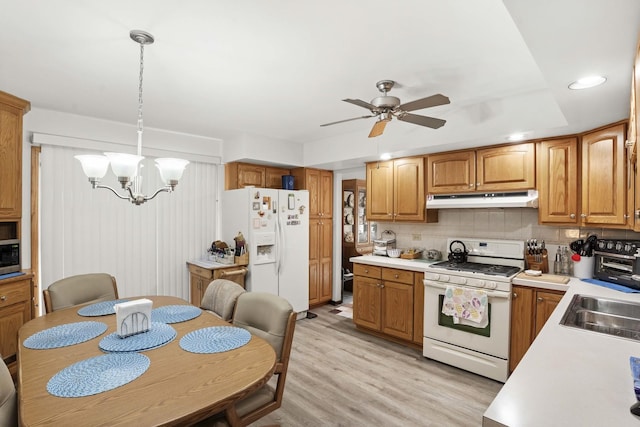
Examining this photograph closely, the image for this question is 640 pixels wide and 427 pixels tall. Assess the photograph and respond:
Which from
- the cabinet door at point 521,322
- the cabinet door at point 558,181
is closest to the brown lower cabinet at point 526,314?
the cabinet door at point 521,322

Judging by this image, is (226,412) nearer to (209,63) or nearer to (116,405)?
(116,405)

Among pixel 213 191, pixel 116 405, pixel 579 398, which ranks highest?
pixel 213 191

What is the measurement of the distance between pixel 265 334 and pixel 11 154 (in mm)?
2685

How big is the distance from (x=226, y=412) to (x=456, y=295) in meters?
2.25

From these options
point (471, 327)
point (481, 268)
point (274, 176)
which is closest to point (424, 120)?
point (481, 268)

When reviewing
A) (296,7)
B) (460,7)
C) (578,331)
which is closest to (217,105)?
(296,7)

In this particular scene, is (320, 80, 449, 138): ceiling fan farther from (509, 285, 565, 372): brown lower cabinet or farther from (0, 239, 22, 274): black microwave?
(0, 239, 22, 274): black microwave

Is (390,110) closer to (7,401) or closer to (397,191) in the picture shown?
(397,191)

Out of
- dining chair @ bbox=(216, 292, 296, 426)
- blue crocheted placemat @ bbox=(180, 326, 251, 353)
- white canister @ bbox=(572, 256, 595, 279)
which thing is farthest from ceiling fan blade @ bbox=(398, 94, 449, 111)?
white canister @ bbox=(572, 256, 595, 279)

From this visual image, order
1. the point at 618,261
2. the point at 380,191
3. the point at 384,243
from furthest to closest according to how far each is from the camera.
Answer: the point at 384,243 < the point at 380,191 < the point at 618,261

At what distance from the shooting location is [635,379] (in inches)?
41.4

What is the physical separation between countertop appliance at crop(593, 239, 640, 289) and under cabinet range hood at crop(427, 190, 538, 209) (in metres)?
0.59

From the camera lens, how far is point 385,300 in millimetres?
3600

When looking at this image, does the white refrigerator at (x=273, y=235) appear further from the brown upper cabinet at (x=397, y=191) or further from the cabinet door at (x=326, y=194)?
the brown upper cabinet at (x=397, y=191)
